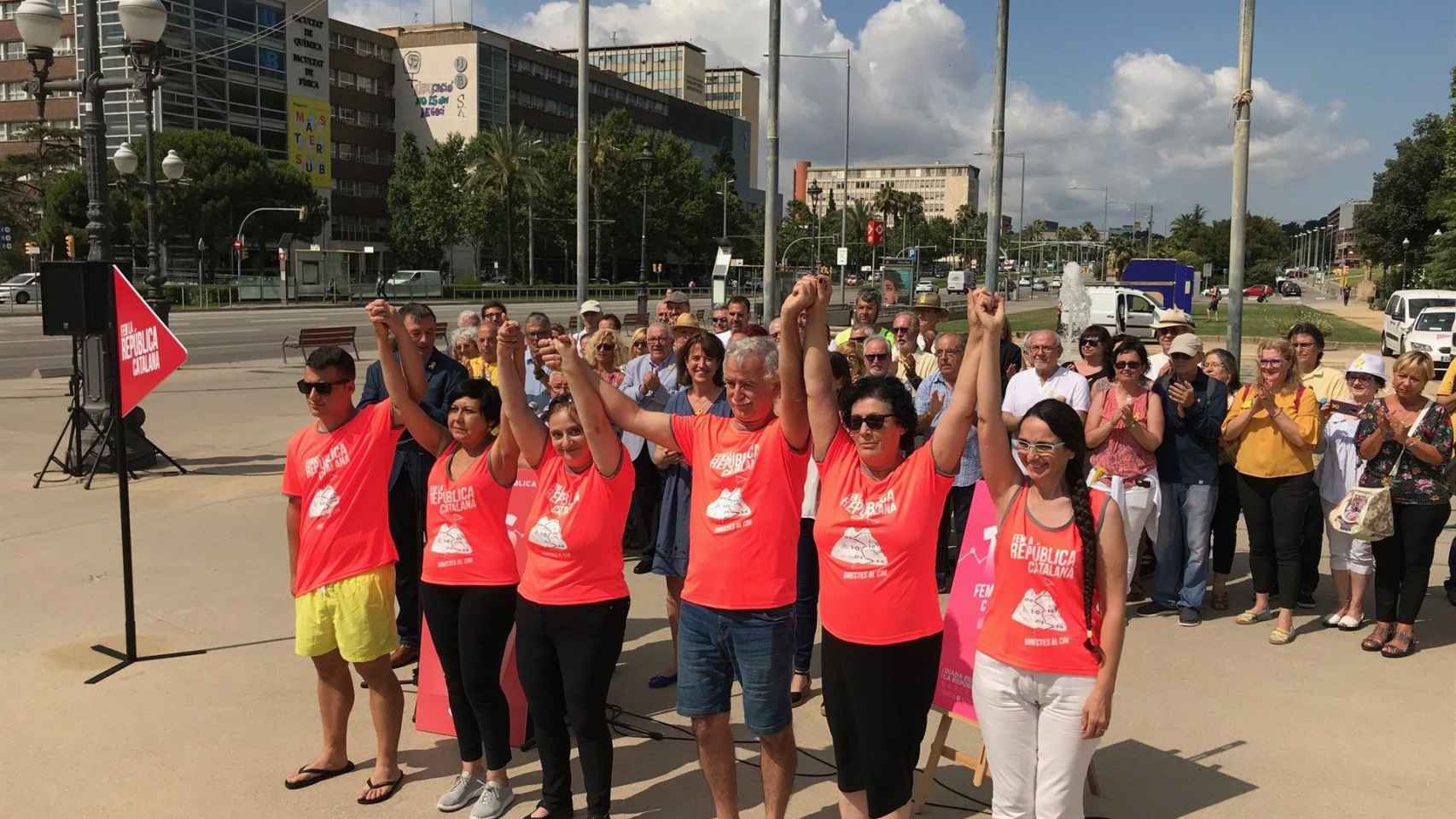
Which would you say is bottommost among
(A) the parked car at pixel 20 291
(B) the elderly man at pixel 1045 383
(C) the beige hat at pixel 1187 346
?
(B) the elderly man at pixel 1045 383

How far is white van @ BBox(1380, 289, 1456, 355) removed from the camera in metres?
25.7

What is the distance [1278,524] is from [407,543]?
16.8 feet

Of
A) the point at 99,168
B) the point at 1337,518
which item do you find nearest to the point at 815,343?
the point at 1337,518

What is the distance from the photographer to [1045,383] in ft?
21.1

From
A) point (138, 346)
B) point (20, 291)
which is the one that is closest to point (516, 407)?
point (138, 346)

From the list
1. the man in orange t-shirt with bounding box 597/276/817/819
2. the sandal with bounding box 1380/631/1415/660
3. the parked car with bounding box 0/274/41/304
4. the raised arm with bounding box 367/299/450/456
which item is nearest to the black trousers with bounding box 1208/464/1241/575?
the sandal with bounding box 1380/631/1415/660

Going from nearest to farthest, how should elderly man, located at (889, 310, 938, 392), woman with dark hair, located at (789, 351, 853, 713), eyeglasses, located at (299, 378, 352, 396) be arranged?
1. eyeglasses, located at (299, 378, 352, 396)
2. woman with dark hair, located at (789, 351, 853, 713)
3. elderly man, located at (889, 310, 938, 392)

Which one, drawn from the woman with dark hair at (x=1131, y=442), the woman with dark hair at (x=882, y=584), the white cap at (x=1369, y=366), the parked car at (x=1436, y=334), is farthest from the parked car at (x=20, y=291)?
the woman with dark hair at (x=882, y=584)

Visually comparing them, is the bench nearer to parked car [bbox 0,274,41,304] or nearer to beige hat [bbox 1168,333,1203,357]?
beige hat [bbox 1168,333,1203,357]

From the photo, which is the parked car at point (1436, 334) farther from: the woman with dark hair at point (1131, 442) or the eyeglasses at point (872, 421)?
the eyeglasses at point (872, 421)

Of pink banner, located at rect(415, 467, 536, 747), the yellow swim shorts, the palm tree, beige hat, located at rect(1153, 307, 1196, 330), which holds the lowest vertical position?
pink banner, located at rect(415, 467, 536, 747)

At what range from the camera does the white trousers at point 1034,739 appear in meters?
3.11

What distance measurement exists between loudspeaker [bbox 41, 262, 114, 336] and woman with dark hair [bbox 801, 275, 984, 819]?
534cm

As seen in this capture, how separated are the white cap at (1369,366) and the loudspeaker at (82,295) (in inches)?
299
